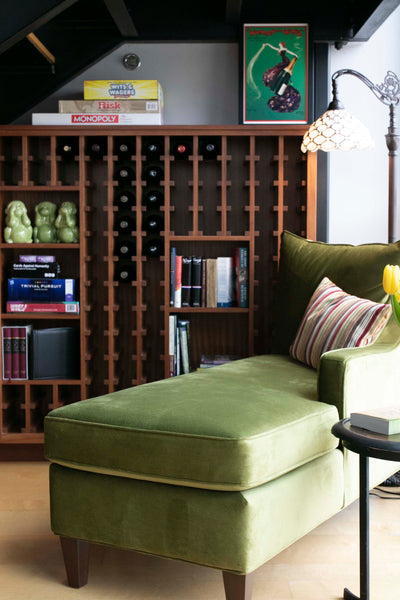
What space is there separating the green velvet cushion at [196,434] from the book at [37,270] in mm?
1242

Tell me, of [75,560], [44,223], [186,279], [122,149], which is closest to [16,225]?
[44,223]

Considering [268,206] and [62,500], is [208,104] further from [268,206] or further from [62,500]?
[62,500]

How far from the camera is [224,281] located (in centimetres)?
327

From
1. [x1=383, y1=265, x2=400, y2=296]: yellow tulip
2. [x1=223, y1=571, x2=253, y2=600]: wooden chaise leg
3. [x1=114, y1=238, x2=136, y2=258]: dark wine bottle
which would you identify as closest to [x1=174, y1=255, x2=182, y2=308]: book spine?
[x1=114, y1=238, x2=136, y2=258]: dark wine bottle

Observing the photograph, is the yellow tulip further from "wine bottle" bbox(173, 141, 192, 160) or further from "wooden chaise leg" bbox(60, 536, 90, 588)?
"wine bottle" bbox(173, 141, 192, 160)

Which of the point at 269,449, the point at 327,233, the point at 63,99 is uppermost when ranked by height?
the point at 63,99

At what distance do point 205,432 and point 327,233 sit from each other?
2103 mm

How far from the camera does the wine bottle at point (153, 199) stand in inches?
130

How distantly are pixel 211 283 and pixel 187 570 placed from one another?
1.50 metres

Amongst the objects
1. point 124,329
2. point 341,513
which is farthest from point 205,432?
point 124,329

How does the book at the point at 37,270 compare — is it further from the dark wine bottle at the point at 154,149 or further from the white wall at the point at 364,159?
the white wall at the point at 364,159

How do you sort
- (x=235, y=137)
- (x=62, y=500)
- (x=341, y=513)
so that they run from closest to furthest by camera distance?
(x=62, y=500), (x=341, y=513), (x=235, y=137)

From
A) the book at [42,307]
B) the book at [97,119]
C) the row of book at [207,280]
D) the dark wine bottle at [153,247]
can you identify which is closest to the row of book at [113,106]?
the book at [97,119]

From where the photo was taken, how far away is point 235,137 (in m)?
3.38
